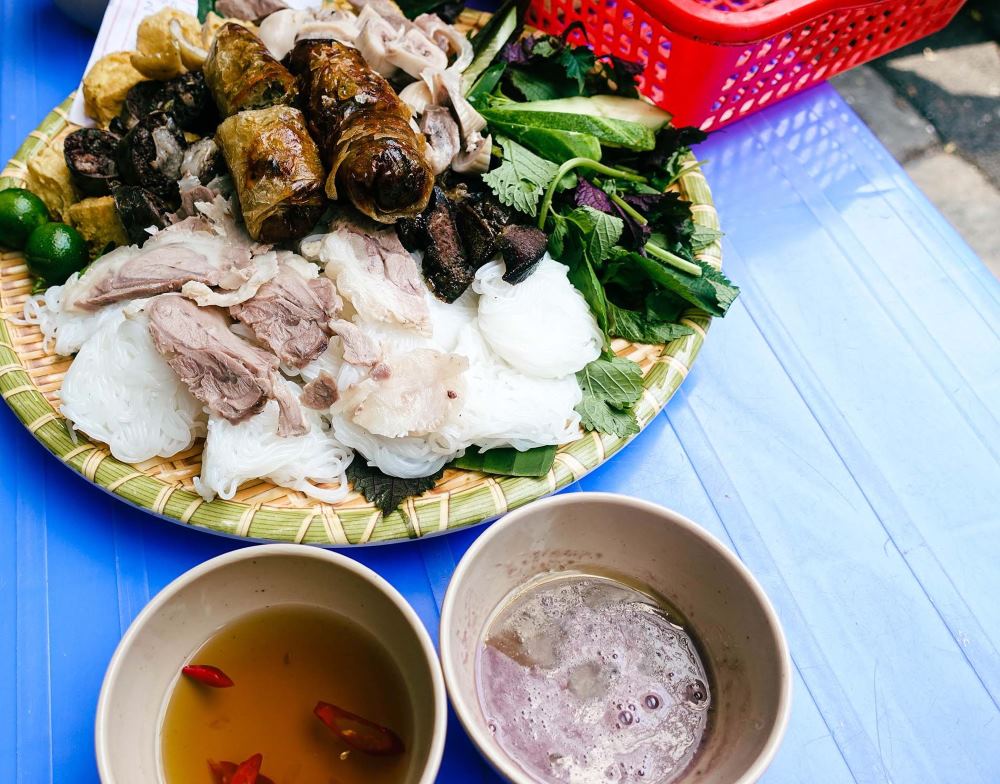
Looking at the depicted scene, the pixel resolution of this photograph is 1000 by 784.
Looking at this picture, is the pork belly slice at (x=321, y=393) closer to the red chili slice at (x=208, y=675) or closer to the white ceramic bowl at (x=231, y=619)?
the white ceramic bowl at (x=231, y=619)

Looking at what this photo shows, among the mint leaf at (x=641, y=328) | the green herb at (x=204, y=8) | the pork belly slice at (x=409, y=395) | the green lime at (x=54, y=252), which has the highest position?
the mint leaf at (x=641, y=328)

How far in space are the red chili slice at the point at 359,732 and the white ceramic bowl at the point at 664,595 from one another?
0.21 metres

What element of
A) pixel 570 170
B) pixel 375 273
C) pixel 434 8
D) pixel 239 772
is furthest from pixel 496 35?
pixel 239 772

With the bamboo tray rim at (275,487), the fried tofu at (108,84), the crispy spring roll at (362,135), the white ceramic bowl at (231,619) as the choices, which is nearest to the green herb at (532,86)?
the crispy spring roll at (362,135)

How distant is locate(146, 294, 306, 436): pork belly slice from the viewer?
208cm

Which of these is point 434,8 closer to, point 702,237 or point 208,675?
point 702,237

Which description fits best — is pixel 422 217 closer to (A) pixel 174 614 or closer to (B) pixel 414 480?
(B) pixel 414 480

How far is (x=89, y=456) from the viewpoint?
2100mm

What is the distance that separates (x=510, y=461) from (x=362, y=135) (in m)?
1.00

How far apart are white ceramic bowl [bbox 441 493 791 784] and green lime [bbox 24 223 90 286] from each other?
67.6 inches

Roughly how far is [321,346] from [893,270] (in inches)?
82.8

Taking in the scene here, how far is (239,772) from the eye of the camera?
1.56 metres

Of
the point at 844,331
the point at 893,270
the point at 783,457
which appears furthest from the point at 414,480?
the point at 893,270

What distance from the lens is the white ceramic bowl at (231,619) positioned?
144 cm
